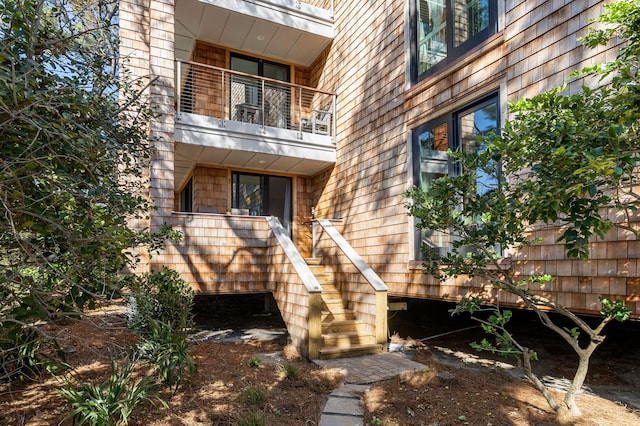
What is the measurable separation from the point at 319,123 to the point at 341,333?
539 centimetres

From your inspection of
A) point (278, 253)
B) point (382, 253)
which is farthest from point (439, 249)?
point (278, 253)

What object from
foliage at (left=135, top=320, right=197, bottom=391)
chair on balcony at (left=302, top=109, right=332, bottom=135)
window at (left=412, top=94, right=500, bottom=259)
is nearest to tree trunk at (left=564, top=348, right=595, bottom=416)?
window at (left=412, top=94, right=500, bottom=259)

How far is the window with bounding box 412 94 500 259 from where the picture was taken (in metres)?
5.57

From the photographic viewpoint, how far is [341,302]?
288 inches

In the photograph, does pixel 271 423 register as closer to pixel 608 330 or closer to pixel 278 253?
pixel 278 253

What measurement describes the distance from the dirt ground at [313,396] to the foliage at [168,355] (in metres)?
0.18

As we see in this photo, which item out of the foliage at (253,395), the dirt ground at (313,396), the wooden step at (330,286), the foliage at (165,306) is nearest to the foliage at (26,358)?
the dirt ground at (313,396)

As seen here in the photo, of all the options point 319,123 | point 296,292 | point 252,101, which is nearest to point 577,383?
point 296,292

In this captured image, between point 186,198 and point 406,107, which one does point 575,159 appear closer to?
point 406,107

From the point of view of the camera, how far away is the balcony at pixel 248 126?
840 cm

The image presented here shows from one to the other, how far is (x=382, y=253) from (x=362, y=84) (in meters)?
3.72

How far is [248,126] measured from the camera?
8.75 m

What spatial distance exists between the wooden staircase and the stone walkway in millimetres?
118

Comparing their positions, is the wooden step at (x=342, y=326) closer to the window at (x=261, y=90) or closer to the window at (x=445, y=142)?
the window at (x=445, y=142)
